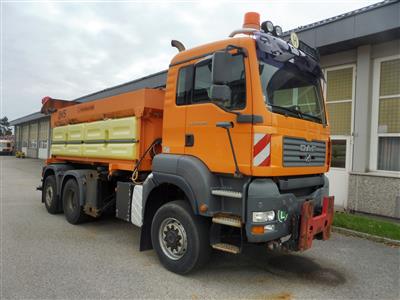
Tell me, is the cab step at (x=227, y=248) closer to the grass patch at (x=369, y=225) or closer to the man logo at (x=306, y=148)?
the man logo at (x=306, y=148)

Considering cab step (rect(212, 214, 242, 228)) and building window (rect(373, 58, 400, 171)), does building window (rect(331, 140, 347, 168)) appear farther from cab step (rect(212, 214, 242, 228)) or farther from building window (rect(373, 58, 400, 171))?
cab step (rect(212, 214, 242, 228))

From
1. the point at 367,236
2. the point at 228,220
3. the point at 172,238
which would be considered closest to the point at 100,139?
the point at 172,238

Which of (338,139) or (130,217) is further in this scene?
(338,139)

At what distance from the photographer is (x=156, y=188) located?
4.86 meters

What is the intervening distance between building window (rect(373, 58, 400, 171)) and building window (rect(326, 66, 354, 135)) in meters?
0.66

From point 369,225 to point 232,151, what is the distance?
442cm

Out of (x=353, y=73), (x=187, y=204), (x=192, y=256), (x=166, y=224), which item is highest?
(x=353, y=73)

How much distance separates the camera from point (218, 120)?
4.04 m

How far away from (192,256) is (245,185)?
3.88 feet

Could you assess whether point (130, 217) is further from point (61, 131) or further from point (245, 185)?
point (61, 131)

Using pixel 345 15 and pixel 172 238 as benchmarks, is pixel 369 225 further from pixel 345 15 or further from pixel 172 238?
pixel 345 15

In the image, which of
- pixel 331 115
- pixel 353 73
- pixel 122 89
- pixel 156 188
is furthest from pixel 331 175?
pixel 122 89

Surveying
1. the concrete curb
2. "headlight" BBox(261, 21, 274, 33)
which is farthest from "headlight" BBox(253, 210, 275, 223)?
the concrete curb

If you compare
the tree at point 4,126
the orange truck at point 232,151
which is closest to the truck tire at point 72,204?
the orange truck at point 232,151
